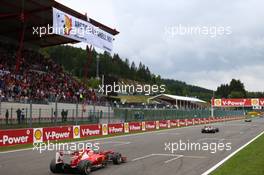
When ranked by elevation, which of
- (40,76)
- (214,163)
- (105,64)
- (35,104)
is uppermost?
(105,64)

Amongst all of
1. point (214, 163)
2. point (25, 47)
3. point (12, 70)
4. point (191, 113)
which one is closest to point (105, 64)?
point (191, 113)

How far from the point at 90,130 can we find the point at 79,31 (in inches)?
296

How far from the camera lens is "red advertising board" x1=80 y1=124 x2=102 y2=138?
2786 centimetres

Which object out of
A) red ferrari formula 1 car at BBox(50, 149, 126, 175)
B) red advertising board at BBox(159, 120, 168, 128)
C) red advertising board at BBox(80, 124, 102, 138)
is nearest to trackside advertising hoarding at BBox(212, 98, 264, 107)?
red advertising board at BBox(159, 120, 168, 128)

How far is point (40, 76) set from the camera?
124 feet

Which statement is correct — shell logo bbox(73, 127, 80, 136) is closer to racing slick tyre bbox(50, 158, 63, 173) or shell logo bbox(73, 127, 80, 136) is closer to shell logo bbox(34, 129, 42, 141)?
shell logo bbox(34, 129, 42, 141)

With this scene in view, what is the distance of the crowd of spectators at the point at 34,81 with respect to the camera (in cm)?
3128

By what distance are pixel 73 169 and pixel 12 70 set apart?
80.4 feet

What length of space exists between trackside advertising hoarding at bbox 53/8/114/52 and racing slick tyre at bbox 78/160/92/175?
17.4 meters

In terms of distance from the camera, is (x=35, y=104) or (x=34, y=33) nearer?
(x=35, y=104)

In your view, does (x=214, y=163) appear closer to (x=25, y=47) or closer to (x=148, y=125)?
(x=148, y=125)

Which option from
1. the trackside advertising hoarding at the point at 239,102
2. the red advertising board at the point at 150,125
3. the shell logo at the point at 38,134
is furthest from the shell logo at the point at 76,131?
the trackside advertising hoarding at the point at 239,102

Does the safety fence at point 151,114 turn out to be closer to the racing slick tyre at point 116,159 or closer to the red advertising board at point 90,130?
the red advertising board at point 90,130

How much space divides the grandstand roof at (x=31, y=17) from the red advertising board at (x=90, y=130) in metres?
9.37
